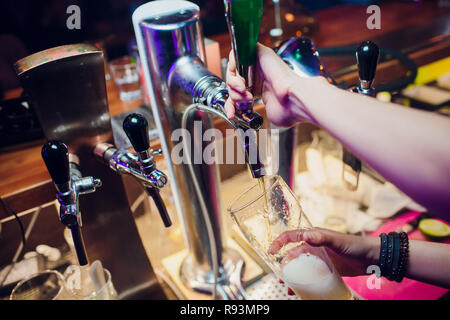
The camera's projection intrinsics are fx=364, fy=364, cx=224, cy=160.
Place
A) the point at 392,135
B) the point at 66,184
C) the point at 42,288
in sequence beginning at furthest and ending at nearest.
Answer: the point at 42,288 < the point at 66,184 < the point at 392,135

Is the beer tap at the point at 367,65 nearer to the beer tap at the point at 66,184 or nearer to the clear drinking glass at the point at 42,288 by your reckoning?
the beer tap at the point at 66,184

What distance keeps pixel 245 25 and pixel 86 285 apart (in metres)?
0.75

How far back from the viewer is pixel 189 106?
767mm

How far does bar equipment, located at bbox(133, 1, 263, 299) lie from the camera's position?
2.26ft

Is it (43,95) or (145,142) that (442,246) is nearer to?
(145,142)

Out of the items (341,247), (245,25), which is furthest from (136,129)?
(341,247)

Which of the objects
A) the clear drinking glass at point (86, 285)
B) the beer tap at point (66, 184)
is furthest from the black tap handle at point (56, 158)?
the clear drinking glass at point (86, 285)

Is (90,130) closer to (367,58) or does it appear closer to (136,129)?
(136,129)

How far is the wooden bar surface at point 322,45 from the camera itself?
35.1 inches

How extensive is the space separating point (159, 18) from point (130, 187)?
2.19 ft

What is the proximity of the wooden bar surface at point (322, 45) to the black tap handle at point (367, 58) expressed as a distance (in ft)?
1.42

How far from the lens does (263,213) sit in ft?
2.48
